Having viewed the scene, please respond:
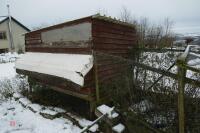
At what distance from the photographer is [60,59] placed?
7.02 m

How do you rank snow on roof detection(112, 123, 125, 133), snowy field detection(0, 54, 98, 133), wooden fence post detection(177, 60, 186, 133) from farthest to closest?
snowy field detection(0, 54, 98, 133) < snow on roof detection(112, 123, 125, 133) < wooden fence post detection(177, 60, 186, 133)

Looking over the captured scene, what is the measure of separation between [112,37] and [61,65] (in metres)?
2.13

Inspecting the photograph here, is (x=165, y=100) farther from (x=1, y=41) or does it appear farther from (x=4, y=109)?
(x=1, y=41)

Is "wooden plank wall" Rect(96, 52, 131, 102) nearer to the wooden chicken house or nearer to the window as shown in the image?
the wooden chicken house

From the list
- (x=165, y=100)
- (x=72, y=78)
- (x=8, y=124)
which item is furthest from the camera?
(x=8, y=124)

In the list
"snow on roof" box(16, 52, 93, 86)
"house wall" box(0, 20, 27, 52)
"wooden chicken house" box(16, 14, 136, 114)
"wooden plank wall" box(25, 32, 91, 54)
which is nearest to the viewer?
"snow on roof" box(16, 52, 93, 86)

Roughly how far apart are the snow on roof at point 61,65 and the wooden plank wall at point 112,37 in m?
0.69

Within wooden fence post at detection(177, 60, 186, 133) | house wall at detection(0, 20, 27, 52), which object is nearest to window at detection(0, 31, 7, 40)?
house wall at detection(0, 20, 27, 52)

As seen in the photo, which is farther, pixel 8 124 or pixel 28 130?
pixel 8 124

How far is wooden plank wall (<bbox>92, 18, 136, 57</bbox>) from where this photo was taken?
6.22 m

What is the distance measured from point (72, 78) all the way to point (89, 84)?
0.61 metres

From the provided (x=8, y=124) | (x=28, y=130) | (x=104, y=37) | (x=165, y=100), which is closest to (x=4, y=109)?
(x=8, y=124)

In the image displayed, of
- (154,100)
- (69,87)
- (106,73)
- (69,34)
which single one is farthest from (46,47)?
(154,100)

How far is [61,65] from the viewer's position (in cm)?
667
